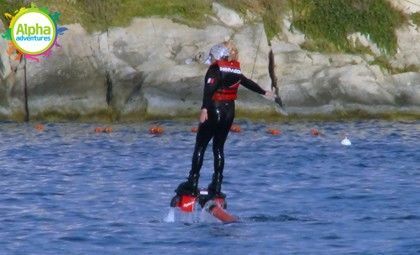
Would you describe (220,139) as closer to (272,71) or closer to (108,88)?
(108,88)

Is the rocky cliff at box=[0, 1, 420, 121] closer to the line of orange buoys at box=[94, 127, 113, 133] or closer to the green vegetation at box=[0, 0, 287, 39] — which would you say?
the green vegetation at box=[0, 0, 287, 39]

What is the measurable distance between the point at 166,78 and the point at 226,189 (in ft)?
36.2

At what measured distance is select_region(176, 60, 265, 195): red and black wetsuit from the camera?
1822cm

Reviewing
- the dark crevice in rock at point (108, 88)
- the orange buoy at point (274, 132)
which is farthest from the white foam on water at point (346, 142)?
the dark crevice in rock at point (108, 88)

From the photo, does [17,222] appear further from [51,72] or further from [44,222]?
[51,72]

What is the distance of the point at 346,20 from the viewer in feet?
113

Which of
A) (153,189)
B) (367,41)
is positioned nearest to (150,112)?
(367,41)

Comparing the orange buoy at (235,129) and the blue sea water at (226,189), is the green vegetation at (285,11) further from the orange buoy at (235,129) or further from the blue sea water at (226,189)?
the orange buoy at (235,129)

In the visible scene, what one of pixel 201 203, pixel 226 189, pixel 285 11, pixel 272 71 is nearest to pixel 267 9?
pixel 285 11

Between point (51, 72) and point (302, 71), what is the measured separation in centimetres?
632

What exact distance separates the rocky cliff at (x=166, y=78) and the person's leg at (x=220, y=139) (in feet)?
41.0

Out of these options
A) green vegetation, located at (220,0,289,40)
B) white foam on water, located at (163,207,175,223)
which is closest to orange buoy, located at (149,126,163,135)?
green vegetation, located at (220,0,289,40)

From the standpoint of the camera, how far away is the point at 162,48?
32.6m

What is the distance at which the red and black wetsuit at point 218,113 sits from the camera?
18.2 m
